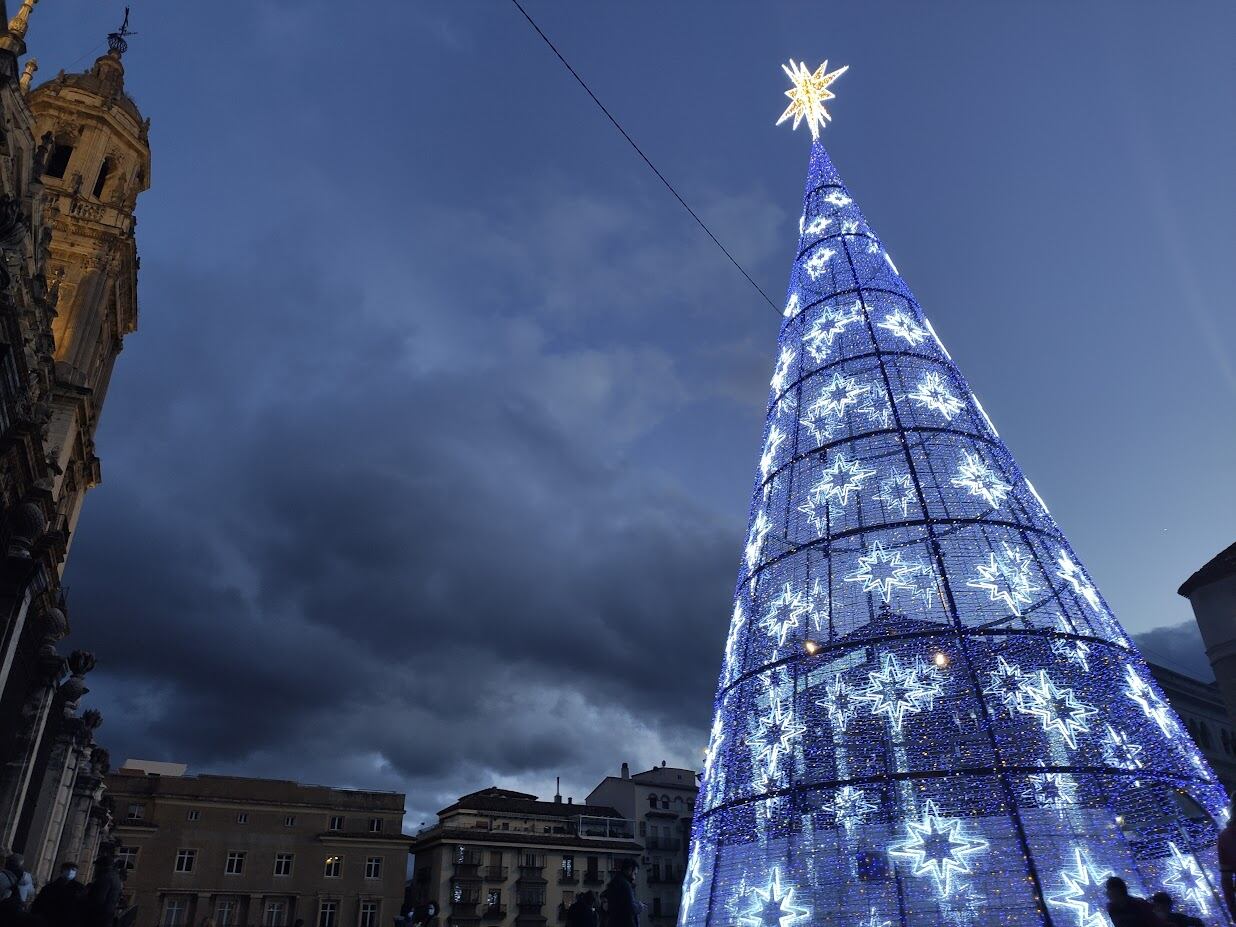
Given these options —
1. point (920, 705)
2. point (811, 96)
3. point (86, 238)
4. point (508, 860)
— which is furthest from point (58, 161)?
point (508, 860)

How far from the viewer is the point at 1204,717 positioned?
36906mm

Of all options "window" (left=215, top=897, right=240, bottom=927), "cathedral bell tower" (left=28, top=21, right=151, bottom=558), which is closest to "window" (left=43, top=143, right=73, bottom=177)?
"cathedral bell tower" (left=28, top=21, right=151, bottom=558)

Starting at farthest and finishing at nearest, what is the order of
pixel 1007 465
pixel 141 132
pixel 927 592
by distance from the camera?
pixel 141 132
pixel 1007 465
pixel 927 592

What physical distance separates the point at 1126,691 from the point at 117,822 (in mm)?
47566

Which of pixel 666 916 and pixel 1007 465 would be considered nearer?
pixel 1007 465

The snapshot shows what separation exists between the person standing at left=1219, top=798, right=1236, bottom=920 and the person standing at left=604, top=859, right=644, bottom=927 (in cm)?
535

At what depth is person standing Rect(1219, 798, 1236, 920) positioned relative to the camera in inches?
187

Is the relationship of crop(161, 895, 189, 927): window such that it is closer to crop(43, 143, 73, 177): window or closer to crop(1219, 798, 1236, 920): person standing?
crop(43, 143, 73, 177): window

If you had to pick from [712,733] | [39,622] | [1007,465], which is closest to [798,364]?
[1007,465]

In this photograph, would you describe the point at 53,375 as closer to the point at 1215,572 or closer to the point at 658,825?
the point at 1215,572

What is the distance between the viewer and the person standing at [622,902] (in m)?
8.53

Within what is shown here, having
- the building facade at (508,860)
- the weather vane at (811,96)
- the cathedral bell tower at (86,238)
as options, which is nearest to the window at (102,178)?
the cathedral bell tower at (86,238)

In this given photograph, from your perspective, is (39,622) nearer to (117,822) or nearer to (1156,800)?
(1156,800)

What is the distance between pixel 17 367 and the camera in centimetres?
1369
